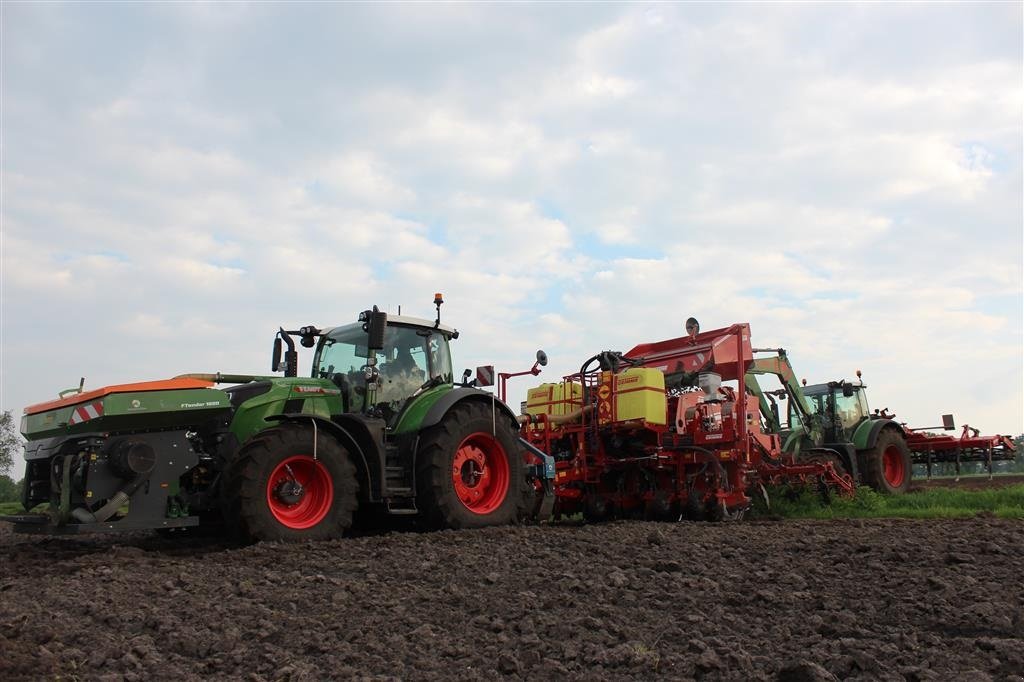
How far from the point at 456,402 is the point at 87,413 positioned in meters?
3.01

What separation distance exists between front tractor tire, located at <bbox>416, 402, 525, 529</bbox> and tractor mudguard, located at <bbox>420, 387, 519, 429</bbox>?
0.07m

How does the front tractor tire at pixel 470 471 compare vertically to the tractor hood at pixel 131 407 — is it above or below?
below

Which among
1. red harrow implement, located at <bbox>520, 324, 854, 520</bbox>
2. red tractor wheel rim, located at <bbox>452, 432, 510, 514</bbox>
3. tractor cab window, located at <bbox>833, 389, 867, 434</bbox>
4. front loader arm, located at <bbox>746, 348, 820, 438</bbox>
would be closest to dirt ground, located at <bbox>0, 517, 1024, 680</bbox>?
red tractor wheel rim, located at <bbox>452, 432, 510, 514</bbox>

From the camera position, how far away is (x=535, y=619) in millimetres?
4168

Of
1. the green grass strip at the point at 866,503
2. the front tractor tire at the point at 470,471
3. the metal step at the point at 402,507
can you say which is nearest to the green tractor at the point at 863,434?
the green grass strip at the point at 866,503

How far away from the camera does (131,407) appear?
6121 millimetres

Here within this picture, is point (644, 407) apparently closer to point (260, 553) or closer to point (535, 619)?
point (260, 553)

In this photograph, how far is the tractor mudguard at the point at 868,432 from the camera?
13836mm

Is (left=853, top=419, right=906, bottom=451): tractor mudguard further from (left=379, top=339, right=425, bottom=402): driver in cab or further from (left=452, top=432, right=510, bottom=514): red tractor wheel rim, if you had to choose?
(left=379, top=339, right=425, bottom=402): driver in cab

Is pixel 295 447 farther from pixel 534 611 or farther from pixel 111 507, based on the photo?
pixel 534 611

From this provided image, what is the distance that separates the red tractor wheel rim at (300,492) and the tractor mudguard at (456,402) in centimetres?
111

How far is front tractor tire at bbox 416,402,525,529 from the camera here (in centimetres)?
739

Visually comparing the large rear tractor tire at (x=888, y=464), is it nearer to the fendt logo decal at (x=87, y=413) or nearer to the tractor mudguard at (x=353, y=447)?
the tractor mudguard at (x=353, y=447)

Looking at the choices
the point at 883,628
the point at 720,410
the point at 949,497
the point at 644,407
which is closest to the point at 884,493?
the point at 949,497
